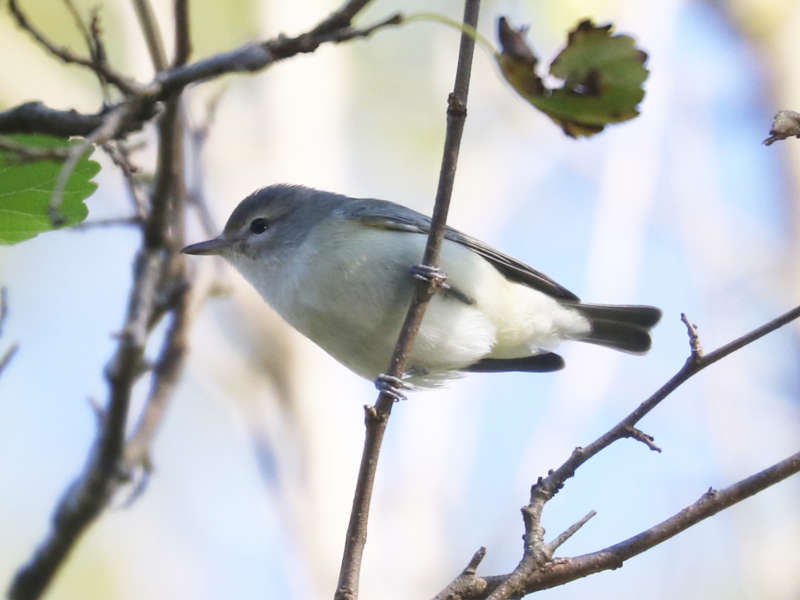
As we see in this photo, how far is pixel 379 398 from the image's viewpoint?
2.74m

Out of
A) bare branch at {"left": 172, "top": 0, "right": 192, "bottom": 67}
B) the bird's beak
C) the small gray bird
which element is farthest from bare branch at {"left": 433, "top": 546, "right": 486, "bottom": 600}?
the bird's beak

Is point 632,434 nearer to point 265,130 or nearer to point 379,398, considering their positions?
point 379,398

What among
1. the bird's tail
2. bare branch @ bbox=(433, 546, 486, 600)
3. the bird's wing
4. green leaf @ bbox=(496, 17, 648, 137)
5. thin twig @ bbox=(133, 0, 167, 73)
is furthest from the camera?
the bird's tail

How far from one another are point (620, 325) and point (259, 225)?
1.98 m

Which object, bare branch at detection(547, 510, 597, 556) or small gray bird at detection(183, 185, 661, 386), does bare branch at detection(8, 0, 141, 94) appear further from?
small gray bird at detection(183, 185, 661, 386)

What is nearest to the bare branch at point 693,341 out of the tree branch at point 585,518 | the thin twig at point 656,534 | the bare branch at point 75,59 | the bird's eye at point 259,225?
the tree branch at point 585,518

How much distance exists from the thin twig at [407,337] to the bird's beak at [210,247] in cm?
206

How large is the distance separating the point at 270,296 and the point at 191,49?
6.24 feet

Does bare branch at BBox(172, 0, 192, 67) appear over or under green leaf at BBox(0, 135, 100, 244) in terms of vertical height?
over

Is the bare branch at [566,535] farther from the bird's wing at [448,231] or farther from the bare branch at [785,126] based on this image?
the bird's wing at [448,231]

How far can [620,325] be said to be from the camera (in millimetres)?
5195

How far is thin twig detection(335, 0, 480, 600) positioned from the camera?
82.5 inches

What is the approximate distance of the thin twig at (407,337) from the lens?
210cm

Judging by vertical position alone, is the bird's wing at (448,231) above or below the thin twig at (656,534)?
above
